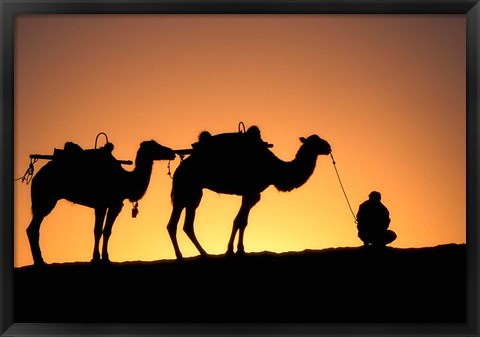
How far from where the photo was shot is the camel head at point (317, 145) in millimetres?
8539

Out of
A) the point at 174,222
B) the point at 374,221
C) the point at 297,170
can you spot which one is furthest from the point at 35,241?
the point at 374,221

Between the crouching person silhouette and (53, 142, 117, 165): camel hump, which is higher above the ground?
(53, 142, 117, 165): camel hump

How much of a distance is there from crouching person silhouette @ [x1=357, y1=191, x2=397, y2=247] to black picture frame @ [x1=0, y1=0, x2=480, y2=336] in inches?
35.7

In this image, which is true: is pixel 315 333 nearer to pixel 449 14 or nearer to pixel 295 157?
pixel 295 157

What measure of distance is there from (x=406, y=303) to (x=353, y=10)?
2415mm

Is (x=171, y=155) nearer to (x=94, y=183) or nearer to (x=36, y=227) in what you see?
(x=94, y=183)

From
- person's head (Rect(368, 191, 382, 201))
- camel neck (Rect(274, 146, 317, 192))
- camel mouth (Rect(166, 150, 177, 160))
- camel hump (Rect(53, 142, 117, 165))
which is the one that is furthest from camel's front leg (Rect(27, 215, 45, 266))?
person's head (Rect(368, 191, 382, 201))

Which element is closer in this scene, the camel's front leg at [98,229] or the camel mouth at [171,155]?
the camel's front leg at [98,229]

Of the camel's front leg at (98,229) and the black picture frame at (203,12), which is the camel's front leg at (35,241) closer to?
the camel's front leg at (98,229)

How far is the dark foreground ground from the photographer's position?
7652 millimetres

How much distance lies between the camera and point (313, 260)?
27.9ft

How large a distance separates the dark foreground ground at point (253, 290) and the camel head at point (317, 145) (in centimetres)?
96

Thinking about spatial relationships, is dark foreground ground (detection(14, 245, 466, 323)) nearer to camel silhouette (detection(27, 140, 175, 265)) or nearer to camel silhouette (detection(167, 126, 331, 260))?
camel silhouette (detection(27, 140, 175, 265))

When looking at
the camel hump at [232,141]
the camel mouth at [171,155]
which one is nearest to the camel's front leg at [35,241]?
the camel mouth at [171,155]
